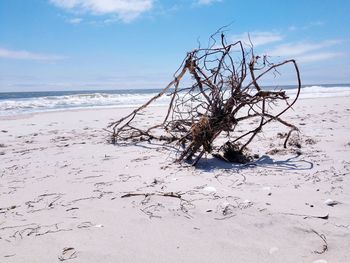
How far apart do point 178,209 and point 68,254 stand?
0.80m

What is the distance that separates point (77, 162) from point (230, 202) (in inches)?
84.8

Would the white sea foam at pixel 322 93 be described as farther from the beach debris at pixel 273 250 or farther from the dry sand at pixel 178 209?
the beach debris at pixel 273 250

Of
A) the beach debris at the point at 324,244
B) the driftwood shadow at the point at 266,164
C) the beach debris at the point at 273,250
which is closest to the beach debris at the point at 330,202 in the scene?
the beach debris at the point at 324,244

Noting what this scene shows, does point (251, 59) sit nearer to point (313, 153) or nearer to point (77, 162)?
point (313, 153)

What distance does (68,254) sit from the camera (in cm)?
183

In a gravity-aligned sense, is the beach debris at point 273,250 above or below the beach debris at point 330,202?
below

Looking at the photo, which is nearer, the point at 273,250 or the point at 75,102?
the point at 273,250

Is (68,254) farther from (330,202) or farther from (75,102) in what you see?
(75,102)

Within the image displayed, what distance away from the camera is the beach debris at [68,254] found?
179 centimetres

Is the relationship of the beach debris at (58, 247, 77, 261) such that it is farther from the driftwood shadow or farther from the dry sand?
the driftwood shadow

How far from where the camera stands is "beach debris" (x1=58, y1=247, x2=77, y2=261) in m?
1.79

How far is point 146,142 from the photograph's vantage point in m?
5.15

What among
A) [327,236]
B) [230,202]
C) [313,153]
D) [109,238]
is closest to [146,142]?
Answer: [313,153]

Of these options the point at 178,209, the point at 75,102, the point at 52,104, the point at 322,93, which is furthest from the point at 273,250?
the point at 322,93
